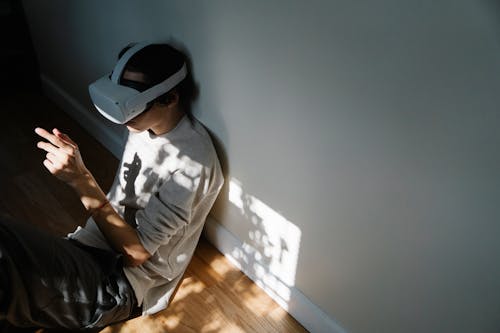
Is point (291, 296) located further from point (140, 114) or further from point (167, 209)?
point (140, 114)

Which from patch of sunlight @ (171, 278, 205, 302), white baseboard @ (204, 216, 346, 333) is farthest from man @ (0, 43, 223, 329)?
white baseboard @ (204, 216, 346, 333)

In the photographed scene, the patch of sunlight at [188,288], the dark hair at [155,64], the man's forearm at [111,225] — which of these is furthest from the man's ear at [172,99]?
the patch of sunlight at [188,288]

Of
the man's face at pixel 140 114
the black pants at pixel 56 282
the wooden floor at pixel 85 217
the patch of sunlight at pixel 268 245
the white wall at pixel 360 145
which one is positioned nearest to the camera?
the white wall at pixel 360 145

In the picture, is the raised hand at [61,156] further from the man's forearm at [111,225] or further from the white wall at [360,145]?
the white wall at [360,145]

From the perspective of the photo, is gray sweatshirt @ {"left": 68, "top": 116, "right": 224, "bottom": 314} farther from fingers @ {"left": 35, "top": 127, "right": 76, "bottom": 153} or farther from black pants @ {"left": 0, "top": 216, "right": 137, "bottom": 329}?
fingers @ {"left": 35, "top": 127, "right": 76, "bottom": 153}

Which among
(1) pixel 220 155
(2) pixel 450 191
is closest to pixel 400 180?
(2) pixel 450 191

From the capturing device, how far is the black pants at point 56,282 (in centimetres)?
114

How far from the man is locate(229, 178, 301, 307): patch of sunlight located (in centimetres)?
14

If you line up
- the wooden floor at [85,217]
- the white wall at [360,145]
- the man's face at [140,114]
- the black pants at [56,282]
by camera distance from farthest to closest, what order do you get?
the wooden floor at [85,217]
the man's face at [140,114]
the black pants at [56,282]
the white wall at [360,145]

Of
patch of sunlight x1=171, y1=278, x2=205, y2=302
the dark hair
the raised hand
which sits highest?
the dark hair

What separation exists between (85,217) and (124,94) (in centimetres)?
92

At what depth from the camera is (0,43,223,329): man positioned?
3.93 ft

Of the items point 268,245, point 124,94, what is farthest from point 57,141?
point 268,245

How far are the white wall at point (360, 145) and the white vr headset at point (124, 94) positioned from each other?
0.17 m
